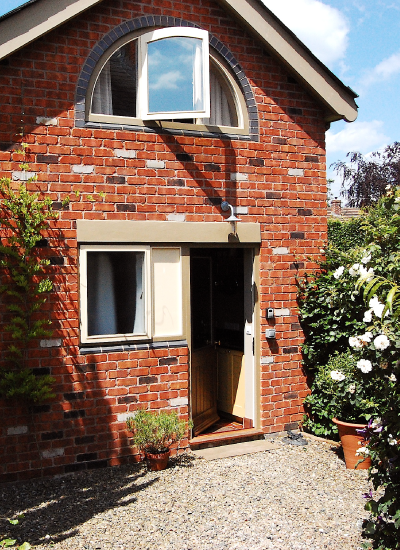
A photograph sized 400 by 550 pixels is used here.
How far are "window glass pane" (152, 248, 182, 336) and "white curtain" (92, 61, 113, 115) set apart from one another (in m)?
1.87

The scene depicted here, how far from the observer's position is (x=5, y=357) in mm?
6242

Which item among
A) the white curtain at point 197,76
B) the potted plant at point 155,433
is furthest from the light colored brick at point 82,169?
the potted plant at point 155,433

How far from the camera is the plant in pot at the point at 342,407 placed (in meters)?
6.68

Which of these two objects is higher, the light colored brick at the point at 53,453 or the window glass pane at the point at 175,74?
the window glass pane at the point at 175,74

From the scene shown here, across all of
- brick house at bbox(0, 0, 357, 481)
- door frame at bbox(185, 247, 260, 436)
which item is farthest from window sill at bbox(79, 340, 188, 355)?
door frame at bbox(185, 247, 260, 436)

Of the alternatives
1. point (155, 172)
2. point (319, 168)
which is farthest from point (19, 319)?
point (319, 168)

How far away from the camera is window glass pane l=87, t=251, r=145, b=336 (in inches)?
269

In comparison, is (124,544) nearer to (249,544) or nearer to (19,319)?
(249,544)

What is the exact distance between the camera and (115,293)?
695cm

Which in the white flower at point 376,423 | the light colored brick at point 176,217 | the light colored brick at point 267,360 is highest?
the light colored brick at point 176,217

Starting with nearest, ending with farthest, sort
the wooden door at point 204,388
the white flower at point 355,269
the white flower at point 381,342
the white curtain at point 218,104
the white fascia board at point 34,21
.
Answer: the white flower at point 381,342
the white flower at point 355,269
the white fascia board at point 34,21
the white curtain at point 218,104
the wooden door at point 204,388

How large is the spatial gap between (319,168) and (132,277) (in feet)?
10.9

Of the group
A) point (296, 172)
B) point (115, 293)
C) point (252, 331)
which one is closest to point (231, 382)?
point (252, 331)

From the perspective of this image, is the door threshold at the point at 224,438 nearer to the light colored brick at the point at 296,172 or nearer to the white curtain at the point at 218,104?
the light colored brick at the point at 296,172
